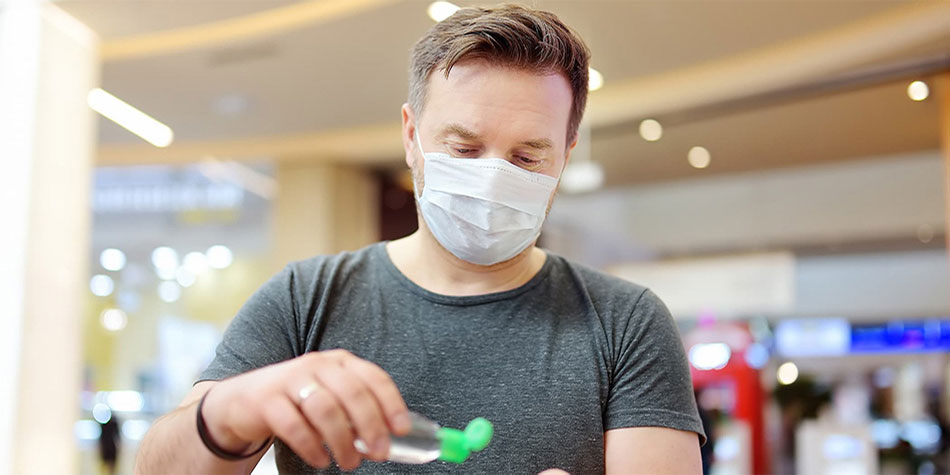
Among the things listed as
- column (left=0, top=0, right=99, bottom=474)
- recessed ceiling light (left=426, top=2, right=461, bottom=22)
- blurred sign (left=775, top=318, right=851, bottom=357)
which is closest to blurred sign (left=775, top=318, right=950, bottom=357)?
blurred sign (left=775, top=318, right=851, bottom=357)

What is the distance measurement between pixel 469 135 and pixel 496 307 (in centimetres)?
21

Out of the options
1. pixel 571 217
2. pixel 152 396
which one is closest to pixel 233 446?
pixel 571 217

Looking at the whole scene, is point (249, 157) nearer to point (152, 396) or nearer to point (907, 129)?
point (152, 396)

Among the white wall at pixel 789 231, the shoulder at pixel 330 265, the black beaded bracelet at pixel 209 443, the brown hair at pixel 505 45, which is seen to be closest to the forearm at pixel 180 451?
the black beaded bracelet at pixel 209 443

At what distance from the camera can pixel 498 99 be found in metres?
1.07

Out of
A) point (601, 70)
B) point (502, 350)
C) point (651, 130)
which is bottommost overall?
point (502, 350)

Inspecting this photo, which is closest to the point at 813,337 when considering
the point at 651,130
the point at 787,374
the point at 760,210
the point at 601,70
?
the point at 787,374

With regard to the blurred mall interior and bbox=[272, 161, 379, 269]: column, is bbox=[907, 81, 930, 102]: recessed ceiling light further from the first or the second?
bbox=[272, 161, 379, 269]: column

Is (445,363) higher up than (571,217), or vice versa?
(571,217)

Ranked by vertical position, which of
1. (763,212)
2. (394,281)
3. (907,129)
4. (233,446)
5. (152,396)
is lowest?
(152,396)

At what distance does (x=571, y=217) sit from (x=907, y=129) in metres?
2.36

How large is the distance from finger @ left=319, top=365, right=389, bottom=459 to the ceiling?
10.7ft

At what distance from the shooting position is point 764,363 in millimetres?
7012

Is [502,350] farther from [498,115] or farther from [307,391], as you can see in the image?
[307,391]
